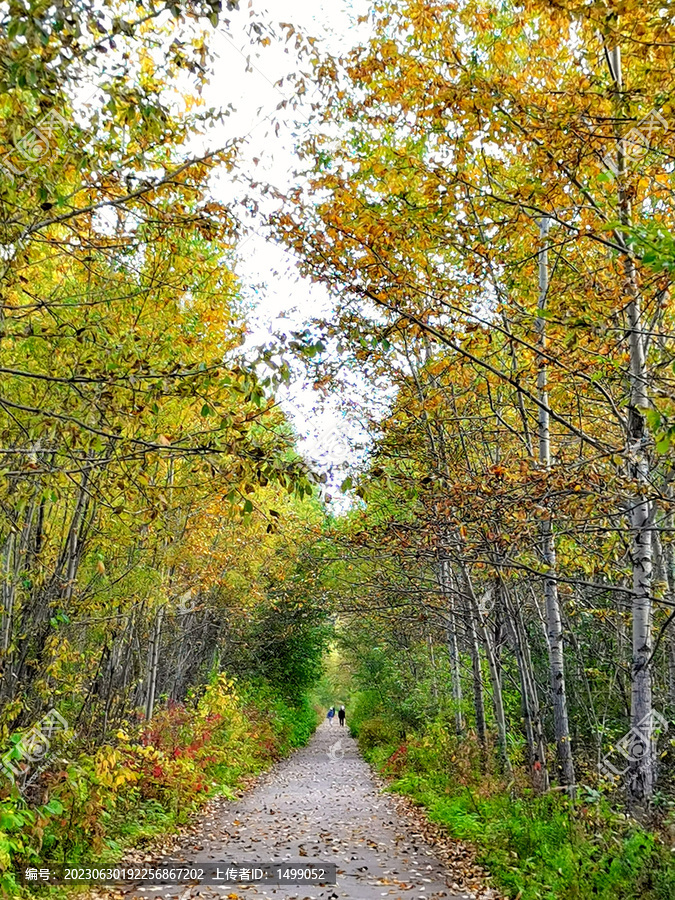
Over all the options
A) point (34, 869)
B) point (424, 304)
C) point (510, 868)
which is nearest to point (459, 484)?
point (424, 304)

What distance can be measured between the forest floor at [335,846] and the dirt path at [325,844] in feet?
0.04

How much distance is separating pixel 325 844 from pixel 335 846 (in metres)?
0.18

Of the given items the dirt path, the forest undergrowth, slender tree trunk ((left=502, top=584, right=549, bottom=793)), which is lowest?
the dirt path

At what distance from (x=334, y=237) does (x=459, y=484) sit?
2643mm

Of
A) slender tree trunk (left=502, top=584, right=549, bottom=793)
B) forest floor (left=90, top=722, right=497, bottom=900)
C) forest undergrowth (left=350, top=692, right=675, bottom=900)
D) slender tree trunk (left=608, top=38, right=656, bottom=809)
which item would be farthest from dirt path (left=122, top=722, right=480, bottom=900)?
slender tree trunk (left=608, top=38, right=656, bottom=809)

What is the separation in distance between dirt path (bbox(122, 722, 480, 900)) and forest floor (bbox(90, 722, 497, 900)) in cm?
1

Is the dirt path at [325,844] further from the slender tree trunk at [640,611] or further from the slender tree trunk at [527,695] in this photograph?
the slender tree trunk at [640,611]

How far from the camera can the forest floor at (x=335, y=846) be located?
22.9 ft

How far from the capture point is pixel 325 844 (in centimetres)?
930

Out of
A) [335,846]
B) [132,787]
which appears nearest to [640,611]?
[335,846]

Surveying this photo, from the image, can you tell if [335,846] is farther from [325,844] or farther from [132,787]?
[132,787]

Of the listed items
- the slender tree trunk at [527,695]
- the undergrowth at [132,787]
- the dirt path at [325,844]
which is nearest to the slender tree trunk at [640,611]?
the dirt path at [325,844]

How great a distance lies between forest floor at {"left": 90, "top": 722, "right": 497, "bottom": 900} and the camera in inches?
275

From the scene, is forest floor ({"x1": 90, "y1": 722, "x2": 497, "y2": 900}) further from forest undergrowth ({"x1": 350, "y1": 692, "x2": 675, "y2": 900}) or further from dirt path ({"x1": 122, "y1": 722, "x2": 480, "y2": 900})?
forest undergrowth ({"x1": 350, "y1": 692, "x2": 675, "y2": 900})
